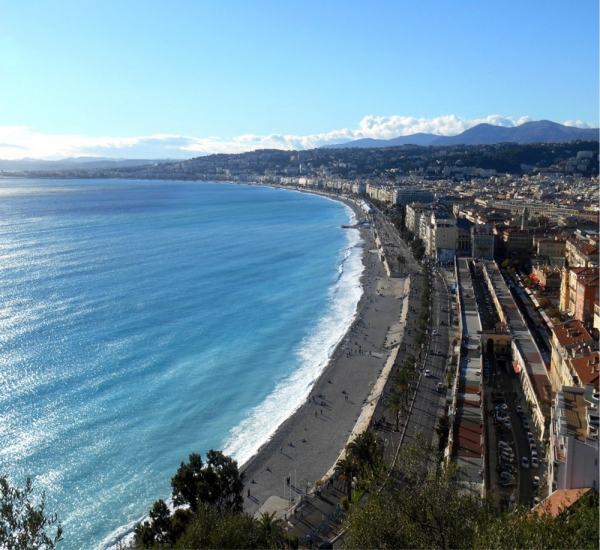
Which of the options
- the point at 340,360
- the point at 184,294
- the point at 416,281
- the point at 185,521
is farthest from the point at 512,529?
the point at 416,281

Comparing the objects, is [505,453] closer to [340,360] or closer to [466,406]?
[466,406]

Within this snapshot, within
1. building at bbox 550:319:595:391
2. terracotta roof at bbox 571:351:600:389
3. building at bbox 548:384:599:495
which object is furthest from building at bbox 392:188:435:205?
building at bbox 548:384:599:495

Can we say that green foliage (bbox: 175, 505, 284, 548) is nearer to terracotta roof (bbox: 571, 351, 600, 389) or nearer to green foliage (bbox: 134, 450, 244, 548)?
green foliage (bbox: 134, 450, 244, 548)

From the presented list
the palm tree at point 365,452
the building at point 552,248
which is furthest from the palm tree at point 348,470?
the building at point 552,248

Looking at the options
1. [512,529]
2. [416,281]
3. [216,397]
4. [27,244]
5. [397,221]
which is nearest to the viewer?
[512,529]

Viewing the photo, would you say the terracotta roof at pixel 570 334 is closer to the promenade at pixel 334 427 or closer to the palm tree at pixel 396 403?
the promenade at pixel 334 427

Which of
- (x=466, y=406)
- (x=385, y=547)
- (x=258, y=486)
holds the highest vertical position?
(x=385, y=547)
